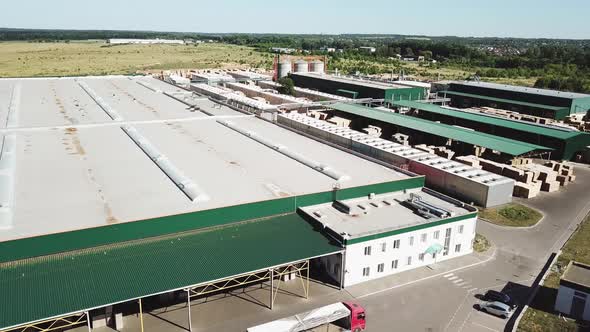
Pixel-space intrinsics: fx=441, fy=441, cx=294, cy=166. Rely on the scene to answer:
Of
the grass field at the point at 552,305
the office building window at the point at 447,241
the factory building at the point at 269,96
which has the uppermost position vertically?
the factory building at the point at 269,96

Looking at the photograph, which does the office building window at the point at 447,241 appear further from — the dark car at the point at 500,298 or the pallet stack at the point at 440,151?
the pallet stack at the point at 440,151

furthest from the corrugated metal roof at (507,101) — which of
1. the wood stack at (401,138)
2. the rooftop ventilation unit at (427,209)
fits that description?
the rooftop ventilation unit at (427,209)

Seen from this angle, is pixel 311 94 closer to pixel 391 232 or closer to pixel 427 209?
pixel 427 209

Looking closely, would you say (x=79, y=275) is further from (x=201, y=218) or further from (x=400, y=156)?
(x=400, y=156)

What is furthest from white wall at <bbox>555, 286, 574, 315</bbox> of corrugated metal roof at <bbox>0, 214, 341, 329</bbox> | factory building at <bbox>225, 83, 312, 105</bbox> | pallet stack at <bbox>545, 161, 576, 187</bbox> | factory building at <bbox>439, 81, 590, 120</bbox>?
factory building at <bbox>439, 81, 590, 120</bbox>

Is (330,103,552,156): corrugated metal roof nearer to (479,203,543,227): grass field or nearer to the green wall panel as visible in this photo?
(479,203,543,227): grass field

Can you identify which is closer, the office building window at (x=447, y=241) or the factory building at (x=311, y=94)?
the office building window at (x=447, y=241)
